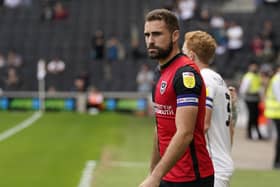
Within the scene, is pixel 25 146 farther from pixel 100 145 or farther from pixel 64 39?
pixel 64 39

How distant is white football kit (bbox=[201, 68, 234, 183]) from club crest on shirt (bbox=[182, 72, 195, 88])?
1289 mm

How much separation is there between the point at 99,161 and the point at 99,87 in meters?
17.6

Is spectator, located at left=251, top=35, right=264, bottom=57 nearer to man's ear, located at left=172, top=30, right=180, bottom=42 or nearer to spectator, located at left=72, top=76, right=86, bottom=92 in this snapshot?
spectator, located at left=72, top=76, right=86, bottom=92

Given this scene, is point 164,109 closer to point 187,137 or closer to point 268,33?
point 187,137

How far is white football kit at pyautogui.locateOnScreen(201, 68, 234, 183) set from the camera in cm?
650

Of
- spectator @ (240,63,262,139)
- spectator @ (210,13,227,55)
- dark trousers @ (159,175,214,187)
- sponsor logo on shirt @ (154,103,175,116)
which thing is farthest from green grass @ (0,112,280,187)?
sponsor logo on shirt @ (154,103,175,116)

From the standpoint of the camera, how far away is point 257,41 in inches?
1293

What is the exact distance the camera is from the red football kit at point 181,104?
5148 mm

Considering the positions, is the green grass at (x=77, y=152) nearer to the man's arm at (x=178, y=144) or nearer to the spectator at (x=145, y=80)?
the spectator at (x=145, y=80)

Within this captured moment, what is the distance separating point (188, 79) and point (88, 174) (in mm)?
9142

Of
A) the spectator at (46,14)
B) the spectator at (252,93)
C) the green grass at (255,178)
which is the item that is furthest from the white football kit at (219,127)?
the spectator at (46,14)

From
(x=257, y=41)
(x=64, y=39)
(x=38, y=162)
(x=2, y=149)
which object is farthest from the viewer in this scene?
(x=64, y=39)

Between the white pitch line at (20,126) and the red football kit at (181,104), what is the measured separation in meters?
15.3

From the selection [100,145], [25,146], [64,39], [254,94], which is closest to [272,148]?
[254,94]
